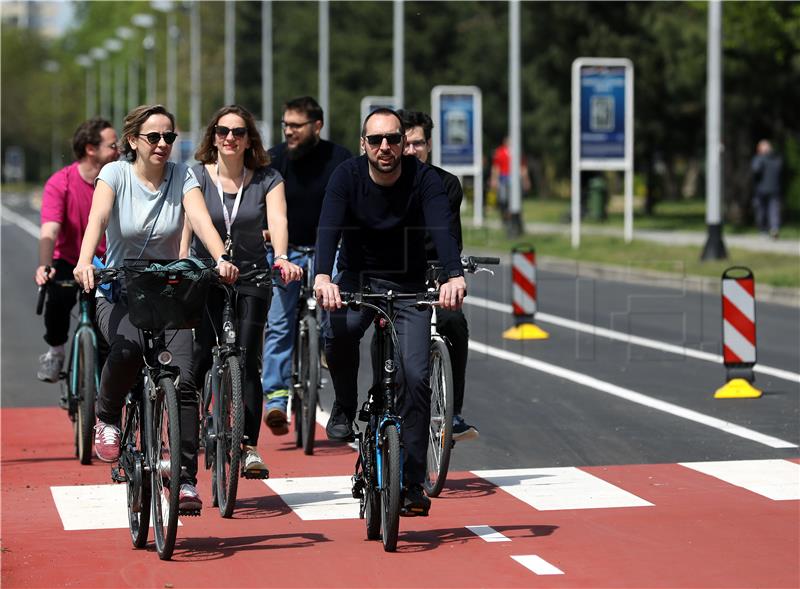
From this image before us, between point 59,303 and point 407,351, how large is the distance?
373cm

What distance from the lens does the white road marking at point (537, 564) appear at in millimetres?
6988

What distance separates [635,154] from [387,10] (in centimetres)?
2871

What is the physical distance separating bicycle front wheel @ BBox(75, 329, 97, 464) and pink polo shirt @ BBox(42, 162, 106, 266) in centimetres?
71

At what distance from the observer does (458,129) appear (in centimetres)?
3903

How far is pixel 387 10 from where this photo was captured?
74438 mm

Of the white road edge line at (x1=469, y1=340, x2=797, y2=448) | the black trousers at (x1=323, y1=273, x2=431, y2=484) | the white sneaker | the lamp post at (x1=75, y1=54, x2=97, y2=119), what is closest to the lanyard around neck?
the black trousers at (x1=323, y1=273, x2=431, y2=484)

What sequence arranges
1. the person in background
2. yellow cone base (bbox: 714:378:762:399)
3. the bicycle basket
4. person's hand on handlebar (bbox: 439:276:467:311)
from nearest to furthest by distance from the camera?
the bicycle basket < person's hand on handlebar (bbox: 439:276:467:311) < yellow cone base (bbox: 714:378:762:399) < the person in background

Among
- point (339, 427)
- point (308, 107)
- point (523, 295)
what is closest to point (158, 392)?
point (339, 427)

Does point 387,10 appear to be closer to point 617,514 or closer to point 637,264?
point 637,264

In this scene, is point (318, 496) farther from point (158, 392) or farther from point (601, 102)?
point (601, 102)

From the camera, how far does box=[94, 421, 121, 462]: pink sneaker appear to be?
7.98m

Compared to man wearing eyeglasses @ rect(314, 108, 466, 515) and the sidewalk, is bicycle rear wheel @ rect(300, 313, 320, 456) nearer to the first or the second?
man wearing eyeglasses @ rect(314, 108, 466, 515)

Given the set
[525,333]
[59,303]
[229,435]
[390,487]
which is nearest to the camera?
[390,487]

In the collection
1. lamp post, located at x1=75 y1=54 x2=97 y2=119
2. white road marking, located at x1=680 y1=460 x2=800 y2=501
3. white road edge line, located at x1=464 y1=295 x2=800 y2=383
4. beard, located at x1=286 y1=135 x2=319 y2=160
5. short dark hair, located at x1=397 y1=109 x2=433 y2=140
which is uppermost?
lamp post, located at x1=75 y1=54 x2=97 y2=119
